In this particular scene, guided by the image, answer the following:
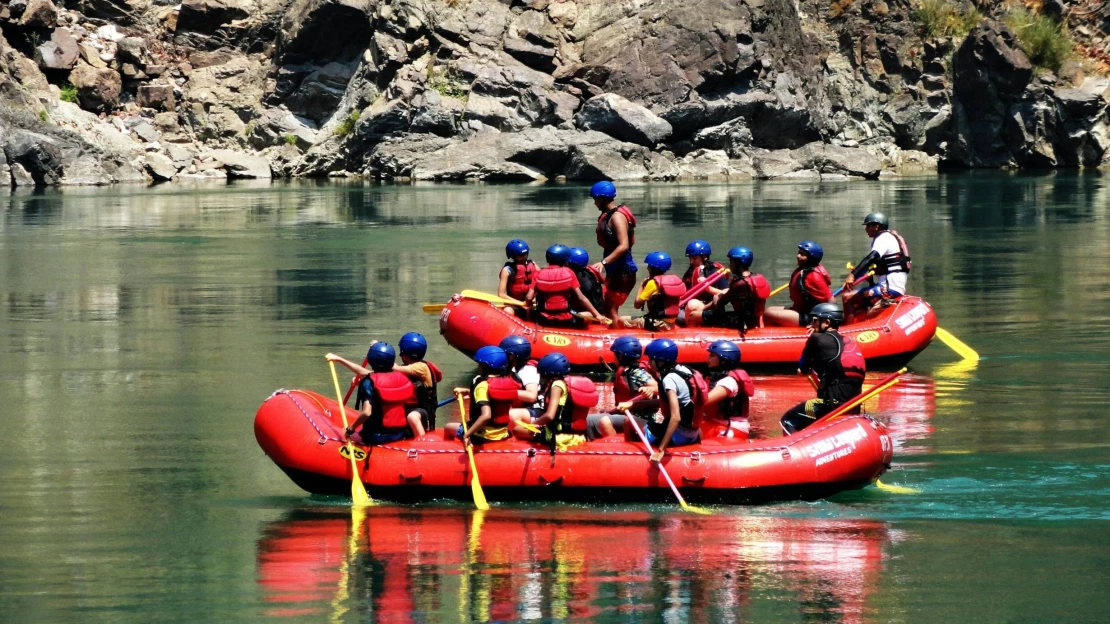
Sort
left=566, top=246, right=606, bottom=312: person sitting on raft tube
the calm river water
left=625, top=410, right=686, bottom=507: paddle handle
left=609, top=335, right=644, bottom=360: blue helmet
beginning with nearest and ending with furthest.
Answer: the calm river water
left=625, top=410, right=686, bottom=507: paddle handle
left=609, top=335, right=644, bottom=360: blue helmet
left=566, top=246, right=606, bottom=312: person sitting on raft tube

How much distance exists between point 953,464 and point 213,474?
6589 mm

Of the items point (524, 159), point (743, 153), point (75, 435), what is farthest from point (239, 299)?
point (743, 153)

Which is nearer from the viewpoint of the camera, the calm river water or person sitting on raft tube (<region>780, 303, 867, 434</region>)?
the calm river water

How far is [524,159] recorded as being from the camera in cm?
6688

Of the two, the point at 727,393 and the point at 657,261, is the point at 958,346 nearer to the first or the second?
the point at 657,261

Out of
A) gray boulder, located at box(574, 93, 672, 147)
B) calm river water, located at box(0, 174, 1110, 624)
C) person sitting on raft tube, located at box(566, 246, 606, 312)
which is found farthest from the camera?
gray boulder, located at box(574, 93, 672, 147)

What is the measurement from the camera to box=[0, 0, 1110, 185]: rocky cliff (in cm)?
6656

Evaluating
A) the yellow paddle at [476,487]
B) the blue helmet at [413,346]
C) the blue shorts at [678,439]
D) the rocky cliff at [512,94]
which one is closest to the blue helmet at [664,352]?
the blue shorts at [678,439]

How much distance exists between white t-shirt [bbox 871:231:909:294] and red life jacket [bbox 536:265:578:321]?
3918mm

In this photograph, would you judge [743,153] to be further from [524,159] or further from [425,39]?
[425,39]

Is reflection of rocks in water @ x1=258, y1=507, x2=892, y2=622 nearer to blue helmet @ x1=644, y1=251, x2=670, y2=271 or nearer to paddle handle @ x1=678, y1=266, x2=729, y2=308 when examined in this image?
blue helmet @ x1=644, y1=251, x2=670, y2=271

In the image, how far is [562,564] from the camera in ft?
35.9

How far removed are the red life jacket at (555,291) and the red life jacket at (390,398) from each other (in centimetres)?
575

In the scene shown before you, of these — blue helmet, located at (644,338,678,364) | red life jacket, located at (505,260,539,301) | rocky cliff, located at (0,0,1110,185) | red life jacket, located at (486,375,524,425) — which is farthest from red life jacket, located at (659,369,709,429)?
rocky cliff, located at (0,0,1110,185)
